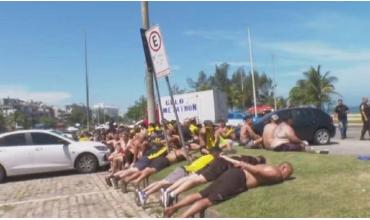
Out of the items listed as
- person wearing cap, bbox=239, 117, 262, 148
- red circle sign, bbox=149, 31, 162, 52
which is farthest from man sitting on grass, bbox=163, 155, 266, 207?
person wearing cap, bbox=239, 117, 262, 148

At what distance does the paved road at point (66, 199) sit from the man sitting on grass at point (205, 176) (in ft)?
1.89

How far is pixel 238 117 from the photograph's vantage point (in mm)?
41438

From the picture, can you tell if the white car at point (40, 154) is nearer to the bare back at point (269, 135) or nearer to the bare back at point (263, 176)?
the bare back at point (269, 135)

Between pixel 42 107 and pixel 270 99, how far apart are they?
98.7 meters

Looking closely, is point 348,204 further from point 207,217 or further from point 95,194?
point 95,194

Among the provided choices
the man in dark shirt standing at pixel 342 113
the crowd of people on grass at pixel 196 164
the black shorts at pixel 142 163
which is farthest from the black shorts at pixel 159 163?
the man in dark shirt standing at pixel 342 113

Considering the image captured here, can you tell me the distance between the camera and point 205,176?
28.7 ft

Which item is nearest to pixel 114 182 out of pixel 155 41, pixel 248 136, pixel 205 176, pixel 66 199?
pixel 66 199

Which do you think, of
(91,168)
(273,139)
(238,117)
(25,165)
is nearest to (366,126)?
(273,139)

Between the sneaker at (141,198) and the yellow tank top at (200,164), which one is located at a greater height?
the yellow tank top at (200,164)

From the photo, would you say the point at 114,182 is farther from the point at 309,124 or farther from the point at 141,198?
the point at 309,124

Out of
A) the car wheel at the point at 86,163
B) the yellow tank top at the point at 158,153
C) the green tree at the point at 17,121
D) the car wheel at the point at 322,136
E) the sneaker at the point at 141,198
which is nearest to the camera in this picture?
the sneaker at the point at 141,198

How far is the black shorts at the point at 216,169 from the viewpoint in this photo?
8633 mm

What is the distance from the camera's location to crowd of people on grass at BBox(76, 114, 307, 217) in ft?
25.9
